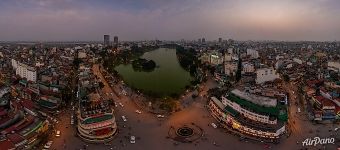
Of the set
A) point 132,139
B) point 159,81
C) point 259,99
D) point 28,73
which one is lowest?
point 132,139

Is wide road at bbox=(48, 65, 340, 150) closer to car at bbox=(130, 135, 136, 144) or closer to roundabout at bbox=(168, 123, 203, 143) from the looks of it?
car at bbox=(130, 135, 136, 144)

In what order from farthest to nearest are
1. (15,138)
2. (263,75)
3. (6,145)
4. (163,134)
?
(263,75)
(163,134)
(15,138)
(6,145)

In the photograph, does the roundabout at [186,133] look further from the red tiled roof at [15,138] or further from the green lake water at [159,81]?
the red tiled roof at [15,138]

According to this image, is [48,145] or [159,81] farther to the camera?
[159,81]

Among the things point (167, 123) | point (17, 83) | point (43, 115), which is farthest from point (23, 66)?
point (167, 123)

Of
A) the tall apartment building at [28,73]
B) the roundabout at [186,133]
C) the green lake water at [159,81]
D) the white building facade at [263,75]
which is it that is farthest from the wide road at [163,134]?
the tall apartment building at [28,73]

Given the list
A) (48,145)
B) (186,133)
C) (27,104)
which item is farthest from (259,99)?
(27,104)

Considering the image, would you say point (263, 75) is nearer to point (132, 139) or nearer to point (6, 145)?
point (132, 139)

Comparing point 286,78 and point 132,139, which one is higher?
point 286,78

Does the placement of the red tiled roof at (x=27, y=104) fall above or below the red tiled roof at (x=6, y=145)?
above

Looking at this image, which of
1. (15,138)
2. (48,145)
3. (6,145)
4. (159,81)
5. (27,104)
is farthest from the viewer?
(159,81)

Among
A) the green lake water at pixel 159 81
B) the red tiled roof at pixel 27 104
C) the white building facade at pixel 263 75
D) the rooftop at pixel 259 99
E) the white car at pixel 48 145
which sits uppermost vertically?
the white building facade at pixel 263 75
